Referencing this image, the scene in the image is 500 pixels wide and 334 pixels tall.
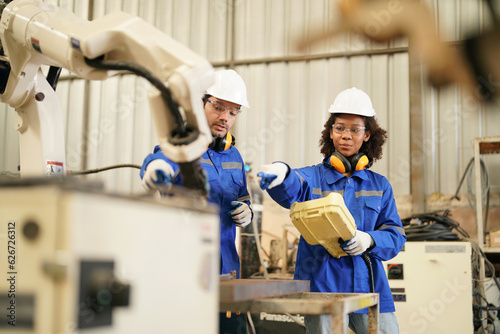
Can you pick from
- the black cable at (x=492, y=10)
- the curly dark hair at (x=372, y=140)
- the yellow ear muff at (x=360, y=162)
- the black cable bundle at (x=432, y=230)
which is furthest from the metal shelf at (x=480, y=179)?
the yellow ear muff at (x=360, y=162)

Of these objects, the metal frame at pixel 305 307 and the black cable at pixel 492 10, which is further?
the black cable at pixel 492 10

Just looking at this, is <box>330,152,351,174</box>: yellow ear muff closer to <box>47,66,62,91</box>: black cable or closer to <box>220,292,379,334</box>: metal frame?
<box>220,292,379,334</box>: metal frame

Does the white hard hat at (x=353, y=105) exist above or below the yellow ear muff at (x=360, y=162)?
above

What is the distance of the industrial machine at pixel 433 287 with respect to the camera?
10.1 feet

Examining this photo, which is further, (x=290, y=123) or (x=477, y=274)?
(x=290, y=123)

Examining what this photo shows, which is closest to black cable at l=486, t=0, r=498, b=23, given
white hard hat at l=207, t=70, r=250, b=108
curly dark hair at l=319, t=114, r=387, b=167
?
curly dark hair at l=319, t=114, r=387, b=167

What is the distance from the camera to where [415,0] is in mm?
4562

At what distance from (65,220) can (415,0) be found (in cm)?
455

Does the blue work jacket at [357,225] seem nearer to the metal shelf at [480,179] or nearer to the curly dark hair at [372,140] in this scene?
the curly dark hair at [372,140]

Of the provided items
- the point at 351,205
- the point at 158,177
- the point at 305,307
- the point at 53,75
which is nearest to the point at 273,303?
the point at 305,307

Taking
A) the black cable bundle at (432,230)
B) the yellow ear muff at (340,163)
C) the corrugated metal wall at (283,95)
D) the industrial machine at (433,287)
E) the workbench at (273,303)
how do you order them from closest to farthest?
the workbench at (273,303) → the yellow ear muff at (340,163) → the industrial machine at (433,287) → the black cable bundle at (432,230) → the corrugated metal wall at (283,95)

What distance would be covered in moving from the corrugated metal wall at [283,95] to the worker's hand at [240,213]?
3.02 metres

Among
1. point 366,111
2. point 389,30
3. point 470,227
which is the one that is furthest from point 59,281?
point 389,30

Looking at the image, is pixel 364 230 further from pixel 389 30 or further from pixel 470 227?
pixel 389 30
